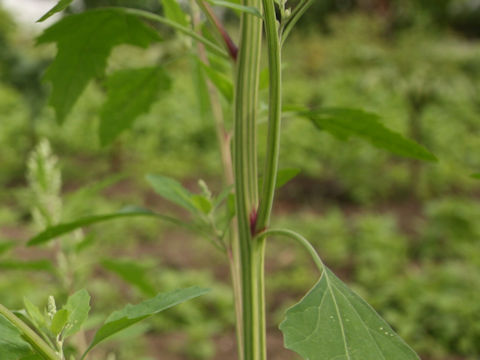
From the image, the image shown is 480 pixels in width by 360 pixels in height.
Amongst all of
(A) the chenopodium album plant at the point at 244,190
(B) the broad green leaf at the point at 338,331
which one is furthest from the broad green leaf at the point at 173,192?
(B) the broad green leaf at the point at 338,331

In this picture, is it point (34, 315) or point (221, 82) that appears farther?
point (221, 82)

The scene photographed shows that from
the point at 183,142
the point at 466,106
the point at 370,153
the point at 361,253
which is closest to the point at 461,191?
the point at 370,153

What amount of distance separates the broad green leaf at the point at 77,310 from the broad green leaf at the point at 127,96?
0.29 metres

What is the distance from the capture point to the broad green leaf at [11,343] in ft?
0.97

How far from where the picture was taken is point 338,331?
0.34m

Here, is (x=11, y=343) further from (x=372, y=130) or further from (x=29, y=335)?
(x=372, y=130)

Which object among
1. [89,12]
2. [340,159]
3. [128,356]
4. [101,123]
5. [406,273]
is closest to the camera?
[89,12]

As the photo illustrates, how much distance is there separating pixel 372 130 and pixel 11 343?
38cm

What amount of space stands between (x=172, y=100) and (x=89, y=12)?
5.27m

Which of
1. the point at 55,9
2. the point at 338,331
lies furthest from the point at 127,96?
the point at 338,331

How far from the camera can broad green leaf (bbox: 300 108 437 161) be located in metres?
0.50

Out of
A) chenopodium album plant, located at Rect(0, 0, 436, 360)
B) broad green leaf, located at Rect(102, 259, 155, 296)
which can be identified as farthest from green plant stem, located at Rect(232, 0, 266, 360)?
broad green leaf, located at Rect(102, 259, 155, 296)

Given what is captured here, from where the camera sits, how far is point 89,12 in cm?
47

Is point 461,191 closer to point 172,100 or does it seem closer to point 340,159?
point 340,159
